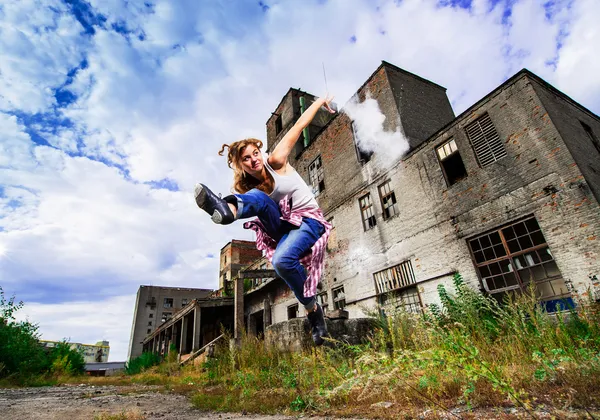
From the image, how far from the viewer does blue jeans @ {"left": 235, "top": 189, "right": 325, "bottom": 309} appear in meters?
1.78

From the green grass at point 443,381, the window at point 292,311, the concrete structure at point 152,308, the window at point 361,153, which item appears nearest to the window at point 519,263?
the green grass at point 443,381

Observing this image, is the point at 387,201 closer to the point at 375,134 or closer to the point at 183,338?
the point at 375,134

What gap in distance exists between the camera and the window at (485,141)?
891 centimetres

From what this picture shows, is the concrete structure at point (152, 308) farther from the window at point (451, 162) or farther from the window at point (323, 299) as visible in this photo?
the window at point (451, 162)

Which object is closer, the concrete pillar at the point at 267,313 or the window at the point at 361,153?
the window at the point at 361,153

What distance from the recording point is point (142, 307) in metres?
42.0

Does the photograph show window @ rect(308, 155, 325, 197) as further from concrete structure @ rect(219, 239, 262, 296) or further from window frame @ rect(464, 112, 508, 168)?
concrete structure @ rect(219, 239, 262, 296)

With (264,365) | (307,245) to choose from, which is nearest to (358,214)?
(264,365)

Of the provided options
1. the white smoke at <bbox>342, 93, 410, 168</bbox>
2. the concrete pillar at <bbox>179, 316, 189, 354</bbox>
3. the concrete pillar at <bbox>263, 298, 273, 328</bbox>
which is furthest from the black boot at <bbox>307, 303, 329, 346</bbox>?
the concrete pillar at <bbox>179, 316, 189, 354</bbox>

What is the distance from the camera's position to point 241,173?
2.12 m

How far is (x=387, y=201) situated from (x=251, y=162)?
10693 mm

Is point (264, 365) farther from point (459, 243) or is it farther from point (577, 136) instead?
point (577, 136)

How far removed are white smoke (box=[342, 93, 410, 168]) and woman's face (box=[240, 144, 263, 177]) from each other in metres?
10.8

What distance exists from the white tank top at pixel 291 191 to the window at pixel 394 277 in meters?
9.18
